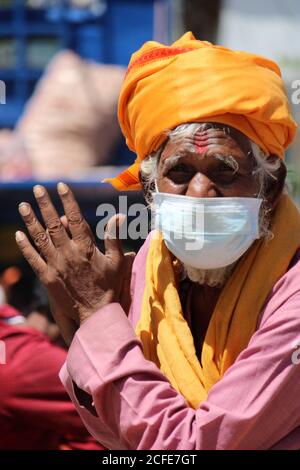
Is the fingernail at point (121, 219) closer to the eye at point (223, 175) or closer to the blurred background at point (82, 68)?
the eye at point (223, 175)

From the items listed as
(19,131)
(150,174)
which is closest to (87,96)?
(19,131)

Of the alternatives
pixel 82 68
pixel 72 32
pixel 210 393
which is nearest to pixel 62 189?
pixel 210 393

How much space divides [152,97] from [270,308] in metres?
0.65

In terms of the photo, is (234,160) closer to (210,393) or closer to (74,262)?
(74,262)

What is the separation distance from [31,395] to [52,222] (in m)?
1.06

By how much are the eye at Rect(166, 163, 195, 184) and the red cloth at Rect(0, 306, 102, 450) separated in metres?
1.16

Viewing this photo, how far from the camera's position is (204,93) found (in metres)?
2.75

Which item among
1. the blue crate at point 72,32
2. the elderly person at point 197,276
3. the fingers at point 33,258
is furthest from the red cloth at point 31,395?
the blue crate at point 72,32

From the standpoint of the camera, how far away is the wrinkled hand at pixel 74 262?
2.78 m

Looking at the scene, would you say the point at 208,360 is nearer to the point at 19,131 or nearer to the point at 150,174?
the point at 150,174

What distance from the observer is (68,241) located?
110 inches

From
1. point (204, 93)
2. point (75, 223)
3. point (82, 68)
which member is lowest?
point (82, 68)

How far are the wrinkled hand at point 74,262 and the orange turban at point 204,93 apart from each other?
0.98 feet

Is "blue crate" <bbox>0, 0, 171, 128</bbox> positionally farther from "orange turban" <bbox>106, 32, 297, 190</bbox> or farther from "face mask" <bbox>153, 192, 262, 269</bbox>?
"face mask" <bbox>153, 192, 262, 269</bbox>
